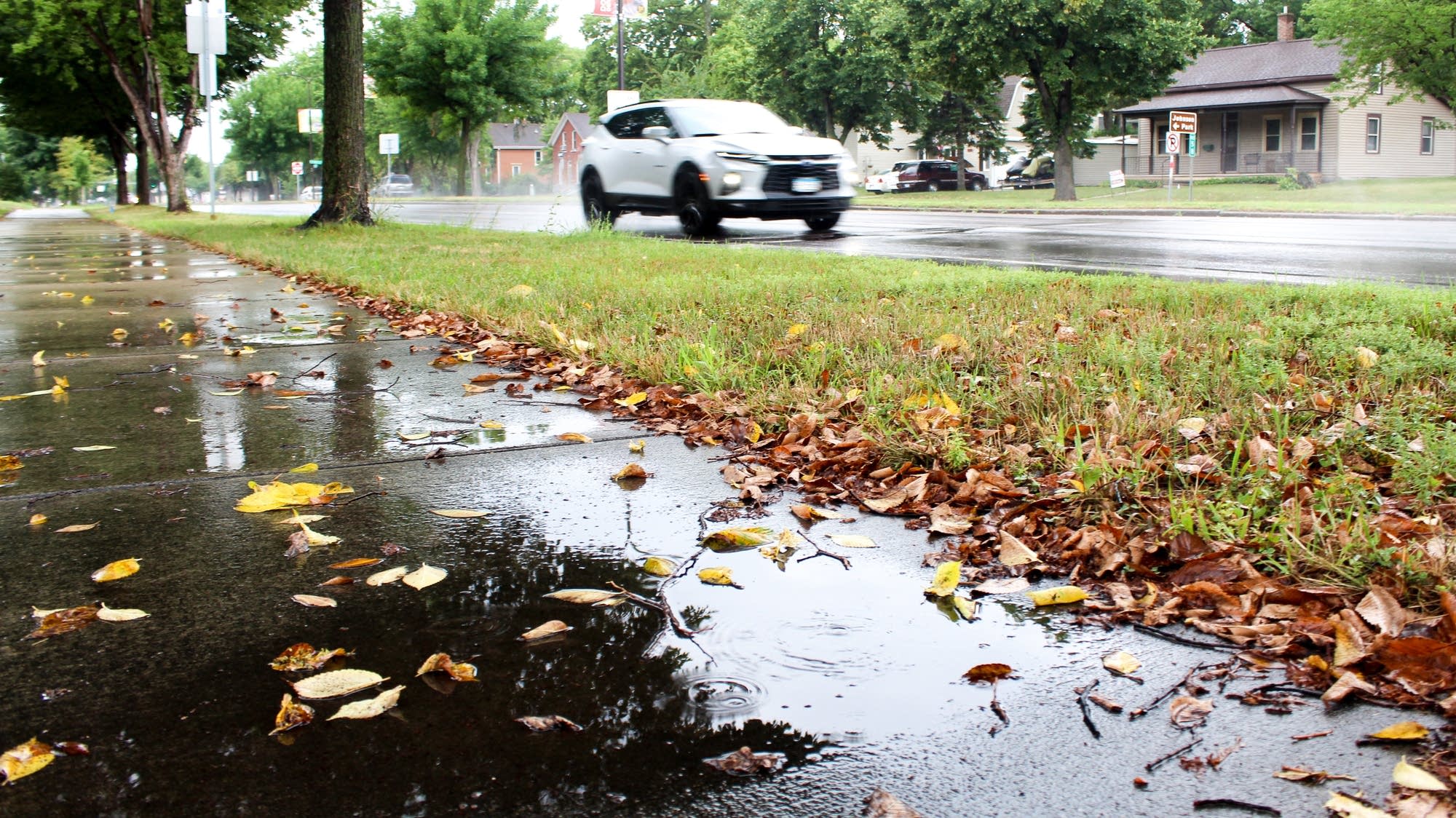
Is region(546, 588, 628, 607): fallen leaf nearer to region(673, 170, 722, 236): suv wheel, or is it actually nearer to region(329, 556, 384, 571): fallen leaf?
region(329, 556, 384, 571): fallen leaf

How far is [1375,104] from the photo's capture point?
4503cm

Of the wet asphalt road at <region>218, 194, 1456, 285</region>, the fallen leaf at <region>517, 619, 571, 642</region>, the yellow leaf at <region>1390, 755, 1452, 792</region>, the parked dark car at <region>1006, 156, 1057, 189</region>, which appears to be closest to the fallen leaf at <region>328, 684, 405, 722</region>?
the fallen leaf at <region>517, 619, 571, 642</region>

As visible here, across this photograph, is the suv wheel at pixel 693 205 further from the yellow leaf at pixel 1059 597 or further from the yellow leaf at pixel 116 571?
the yellow leaf at pixel 1059 597

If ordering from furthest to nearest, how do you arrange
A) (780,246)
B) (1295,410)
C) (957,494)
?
1. (780,246)
2. (1295,410)
3. (957,494)

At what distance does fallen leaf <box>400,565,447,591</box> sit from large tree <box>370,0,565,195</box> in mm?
56244

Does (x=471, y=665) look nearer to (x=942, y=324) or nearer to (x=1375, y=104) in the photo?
(x=942, y=324)

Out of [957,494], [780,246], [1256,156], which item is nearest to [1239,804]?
[957,494]

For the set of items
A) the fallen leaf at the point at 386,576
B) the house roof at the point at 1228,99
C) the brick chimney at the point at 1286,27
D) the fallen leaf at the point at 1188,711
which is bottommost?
the fallen leaf at the point at 1188,711

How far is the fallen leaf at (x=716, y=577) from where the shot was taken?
254 cm

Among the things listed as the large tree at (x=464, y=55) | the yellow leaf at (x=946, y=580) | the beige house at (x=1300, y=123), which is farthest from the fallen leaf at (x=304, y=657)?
the large tree at (x=464, y=55)

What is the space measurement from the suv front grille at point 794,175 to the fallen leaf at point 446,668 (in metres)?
12.5

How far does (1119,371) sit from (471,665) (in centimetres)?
285

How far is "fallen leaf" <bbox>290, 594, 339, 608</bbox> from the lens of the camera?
240 centimetres

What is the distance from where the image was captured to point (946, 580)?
2480mm
